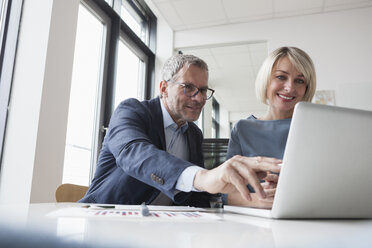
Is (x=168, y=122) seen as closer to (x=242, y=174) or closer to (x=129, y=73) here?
(x=242, y=174)

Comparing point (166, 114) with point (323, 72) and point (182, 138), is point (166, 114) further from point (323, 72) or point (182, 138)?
point (323, 72)

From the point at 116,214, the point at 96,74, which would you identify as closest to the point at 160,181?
the point at 116,214

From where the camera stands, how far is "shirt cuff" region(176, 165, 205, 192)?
0.75 metres

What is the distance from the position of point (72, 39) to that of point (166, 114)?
112cm

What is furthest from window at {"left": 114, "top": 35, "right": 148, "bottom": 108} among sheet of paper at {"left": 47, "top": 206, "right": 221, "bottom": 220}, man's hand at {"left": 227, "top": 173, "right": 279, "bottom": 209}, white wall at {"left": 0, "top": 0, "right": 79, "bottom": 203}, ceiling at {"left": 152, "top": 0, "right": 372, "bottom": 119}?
sheet of paper at {"left": 47, "top": 206, "right": 221, "bottom": 220}

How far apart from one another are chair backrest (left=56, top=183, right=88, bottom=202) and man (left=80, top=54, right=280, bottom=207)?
0.71 feet

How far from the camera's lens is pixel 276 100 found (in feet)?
4.68

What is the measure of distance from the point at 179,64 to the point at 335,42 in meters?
2.92

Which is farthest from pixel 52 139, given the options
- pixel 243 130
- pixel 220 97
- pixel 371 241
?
pixel 220 97

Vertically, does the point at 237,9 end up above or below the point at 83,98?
above

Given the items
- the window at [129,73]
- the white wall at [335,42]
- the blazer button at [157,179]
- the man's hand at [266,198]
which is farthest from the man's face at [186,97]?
the white wall at [335,42]

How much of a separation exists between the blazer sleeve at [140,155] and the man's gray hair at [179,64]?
0.36 meters

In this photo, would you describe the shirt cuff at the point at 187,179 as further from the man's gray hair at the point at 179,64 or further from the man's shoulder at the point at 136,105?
the man's gray hair at the point at 179,64

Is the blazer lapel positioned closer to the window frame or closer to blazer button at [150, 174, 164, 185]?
blazer button at [150, 174, 164, 185]
